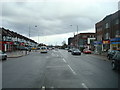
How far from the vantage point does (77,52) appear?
3656 centimetres

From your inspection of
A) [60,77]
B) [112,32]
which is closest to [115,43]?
[112,32]

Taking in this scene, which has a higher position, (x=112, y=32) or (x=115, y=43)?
(x=112, y=32)

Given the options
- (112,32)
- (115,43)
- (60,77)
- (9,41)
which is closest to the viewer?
(60,77)

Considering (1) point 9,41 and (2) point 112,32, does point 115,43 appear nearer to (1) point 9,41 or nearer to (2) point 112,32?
(2) point 112,32

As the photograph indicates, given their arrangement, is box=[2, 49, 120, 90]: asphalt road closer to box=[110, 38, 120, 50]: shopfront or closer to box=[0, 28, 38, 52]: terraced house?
box=[110, 38, 120, 50]: shopfront

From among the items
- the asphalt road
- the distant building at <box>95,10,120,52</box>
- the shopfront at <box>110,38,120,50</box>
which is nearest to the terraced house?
the distant building at <box>95,10,120,52</box>

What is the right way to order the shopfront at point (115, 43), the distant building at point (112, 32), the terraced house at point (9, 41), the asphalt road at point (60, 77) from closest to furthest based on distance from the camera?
the asphalt road at point (60, 77), the shopfront at point (115, 43), the distant building at point (112, 32), the terraced house at point (9, 41)

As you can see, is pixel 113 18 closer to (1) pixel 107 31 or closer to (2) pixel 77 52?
(1) pixel 107 31

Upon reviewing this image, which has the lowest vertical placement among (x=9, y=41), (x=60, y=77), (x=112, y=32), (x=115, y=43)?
(x=60, y=77)

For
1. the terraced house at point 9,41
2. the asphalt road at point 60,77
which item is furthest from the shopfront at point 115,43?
the terraced house at point 9,41

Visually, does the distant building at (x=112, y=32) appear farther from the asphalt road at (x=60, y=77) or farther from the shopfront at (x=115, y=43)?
the asphalt road at (x=60, y=77)

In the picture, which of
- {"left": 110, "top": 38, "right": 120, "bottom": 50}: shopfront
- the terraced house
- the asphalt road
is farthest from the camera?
the terraced house

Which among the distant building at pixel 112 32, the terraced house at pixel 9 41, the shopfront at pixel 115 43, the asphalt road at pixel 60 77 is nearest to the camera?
the asphalt road at pixel 60 77

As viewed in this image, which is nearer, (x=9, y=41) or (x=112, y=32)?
(x=112, y=32)
